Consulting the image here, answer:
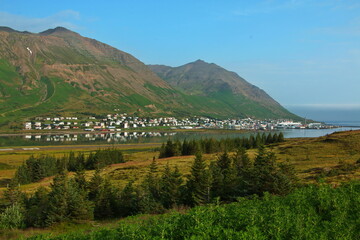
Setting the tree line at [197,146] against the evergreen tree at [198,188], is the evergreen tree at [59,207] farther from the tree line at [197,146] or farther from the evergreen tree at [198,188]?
the tree line at [197,146]

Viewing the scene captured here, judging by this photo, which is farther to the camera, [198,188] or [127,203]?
[127,203]

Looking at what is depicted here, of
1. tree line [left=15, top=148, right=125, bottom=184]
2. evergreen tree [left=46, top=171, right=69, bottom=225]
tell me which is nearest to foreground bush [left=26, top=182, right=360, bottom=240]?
evergreen tree [left=46, top=171, right=69, bottom=225]

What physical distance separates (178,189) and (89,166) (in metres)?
66.9

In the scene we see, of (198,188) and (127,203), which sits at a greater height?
(198,188)

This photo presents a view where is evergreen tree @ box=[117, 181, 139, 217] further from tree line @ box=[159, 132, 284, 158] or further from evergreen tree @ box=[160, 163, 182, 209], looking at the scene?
tree line @ box=[159, 132, 284, 158]

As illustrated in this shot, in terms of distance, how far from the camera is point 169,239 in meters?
12.6

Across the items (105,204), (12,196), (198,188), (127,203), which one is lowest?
(12,196)

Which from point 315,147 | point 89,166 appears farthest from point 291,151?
point 89,166

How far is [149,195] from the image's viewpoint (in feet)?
128

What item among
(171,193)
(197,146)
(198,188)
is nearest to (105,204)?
(171,193)

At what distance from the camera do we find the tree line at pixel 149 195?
110 ft

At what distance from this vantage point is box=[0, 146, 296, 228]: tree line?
3356 centimetres

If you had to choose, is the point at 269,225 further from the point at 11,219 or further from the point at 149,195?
the point at 11,219

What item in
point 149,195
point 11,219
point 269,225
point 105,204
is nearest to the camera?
point 269,225
